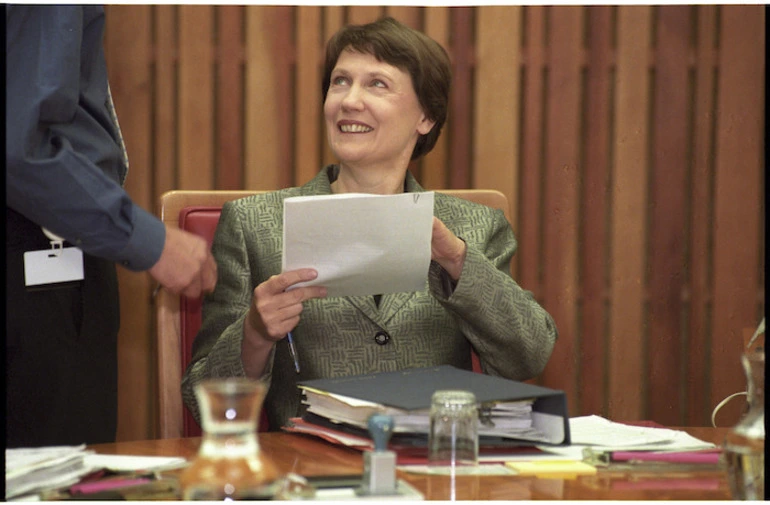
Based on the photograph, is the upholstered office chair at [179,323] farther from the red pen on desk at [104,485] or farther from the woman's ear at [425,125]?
the red pen on desk at [104,485]

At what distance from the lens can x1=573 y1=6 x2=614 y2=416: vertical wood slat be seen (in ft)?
10.8

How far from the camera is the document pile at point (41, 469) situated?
1.13 meters

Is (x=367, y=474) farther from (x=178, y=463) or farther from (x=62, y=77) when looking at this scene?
(x=62, y=77)

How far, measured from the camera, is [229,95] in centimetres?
323

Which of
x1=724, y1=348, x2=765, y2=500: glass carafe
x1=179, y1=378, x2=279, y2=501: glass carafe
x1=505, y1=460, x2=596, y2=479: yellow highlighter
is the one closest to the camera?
x1=179, y1=378, x2=279, y2=501: glass carafe

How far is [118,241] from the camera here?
1633mm

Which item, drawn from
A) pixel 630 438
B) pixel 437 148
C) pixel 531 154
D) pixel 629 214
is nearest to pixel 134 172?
pixel 437 148

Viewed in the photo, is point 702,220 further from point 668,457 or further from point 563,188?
point 668,457

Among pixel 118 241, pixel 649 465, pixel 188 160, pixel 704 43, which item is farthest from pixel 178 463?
pixel 704 43

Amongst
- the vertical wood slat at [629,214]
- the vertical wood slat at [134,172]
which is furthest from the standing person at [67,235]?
the vertical wood slat at [629,214]

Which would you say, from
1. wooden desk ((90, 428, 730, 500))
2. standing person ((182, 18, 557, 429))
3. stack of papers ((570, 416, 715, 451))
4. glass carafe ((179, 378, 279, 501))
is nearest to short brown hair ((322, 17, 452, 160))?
standing person ((182, 18, 557, 429))

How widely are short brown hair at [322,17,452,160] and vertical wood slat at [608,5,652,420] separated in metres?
1.13

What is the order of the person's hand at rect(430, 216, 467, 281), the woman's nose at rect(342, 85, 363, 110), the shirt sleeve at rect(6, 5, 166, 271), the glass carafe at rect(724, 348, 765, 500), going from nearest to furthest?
the glass carafe at rect(724, 348, 765, 500), the shirt sleeve at rect(6, 5, 166, 271), the person's hand at rect(430, 216, 467, 281), the woman's nose at rect(342, 85, 363, 110)

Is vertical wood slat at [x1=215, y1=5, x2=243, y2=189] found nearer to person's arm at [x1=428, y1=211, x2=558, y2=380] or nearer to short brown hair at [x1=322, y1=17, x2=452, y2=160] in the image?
short brown hair at [x1=322, y1=17, x2=452, y2=160]
